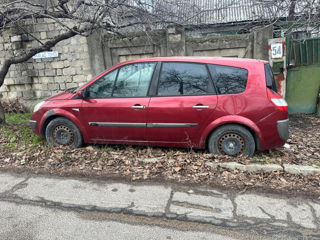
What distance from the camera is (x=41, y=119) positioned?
448 centimetres

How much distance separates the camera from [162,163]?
390 centimetres

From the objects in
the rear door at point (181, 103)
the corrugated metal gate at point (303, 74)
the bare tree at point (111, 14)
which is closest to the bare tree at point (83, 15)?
the bare tree at point (111, 14)

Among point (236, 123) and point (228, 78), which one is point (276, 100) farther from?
point (228, 78)

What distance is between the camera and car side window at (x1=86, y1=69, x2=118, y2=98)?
13.8ft

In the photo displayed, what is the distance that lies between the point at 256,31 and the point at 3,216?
22.5ft

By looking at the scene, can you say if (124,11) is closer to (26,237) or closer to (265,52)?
(265,52)

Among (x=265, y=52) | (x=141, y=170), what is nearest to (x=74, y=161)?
(x=141, y=170)

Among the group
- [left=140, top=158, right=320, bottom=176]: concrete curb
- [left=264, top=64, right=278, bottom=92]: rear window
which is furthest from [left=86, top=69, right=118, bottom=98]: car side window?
[left=264, top=64, right=278, bottom=92]: rear window

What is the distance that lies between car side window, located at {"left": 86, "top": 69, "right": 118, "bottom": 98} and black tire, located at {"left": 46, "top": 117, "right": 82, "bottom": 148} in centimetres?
70

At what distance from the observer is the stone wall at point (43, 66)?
8.32 metres

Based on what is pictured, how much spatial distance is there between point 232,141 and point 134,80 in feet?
6.34

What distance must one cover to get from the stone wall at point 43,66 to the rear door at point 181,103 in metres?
5.13

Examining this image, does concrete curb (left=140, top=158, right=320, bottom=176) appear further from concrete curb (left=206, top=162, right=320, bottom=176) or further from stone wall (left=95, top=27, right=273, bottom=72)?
stone wall (left=95, top=27, right=273, bottom=72)

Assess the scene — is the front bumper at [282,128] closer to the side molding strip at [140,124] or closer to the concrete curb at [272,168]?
the concrete curb at [272,168]
